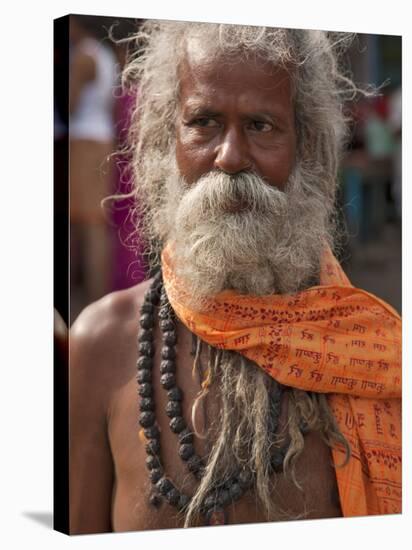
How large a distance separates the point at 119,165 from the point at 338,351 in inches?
41.9

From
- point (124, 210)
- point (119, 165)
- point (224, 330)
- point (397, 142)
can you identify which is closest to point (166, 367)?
point (224, 330)

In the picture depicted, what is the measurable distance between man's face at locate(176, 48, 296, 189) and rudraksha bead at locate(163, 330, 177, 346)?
56 cm

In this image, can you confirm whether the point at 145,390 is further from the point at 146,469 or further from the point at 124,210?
the point at 124,210

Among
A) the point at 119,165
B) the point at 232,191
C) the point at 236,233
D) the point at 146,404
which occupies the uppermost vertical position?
the point at 119,165

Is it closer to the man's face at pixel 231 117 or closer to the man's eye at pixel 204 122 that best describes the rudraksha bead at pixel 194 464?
the man's face at pixel 231 117

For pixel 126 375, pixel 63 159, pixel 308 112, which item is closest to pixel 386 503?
pixel 126 375

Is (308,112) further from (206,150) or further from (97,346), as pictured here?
(97,346)

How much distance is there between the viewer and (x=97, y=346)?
401cm

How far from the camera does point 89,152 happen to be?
4.00 m

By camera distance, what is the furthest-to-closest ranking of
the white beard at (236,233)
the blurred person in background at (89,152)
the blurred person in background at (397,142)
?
the blurred person in background at (397,142), the white beard at (236,233), the blurred person in background at (89,152)

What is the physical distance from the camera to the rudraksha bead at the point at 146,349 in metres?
3.99

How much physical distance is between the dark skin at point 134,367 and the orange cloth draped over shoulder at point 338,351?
0.50 ft

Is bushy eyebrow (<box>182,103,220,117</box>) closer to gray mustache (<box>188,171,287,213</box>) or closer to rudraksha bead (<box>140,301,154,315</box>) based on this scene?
gray mustache (<box>188,171,287,213</box>)

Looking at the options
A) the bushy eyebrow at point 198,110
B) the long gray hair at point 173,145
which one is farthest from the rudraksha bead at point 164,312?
the bushy eyebrow at point 198,110
